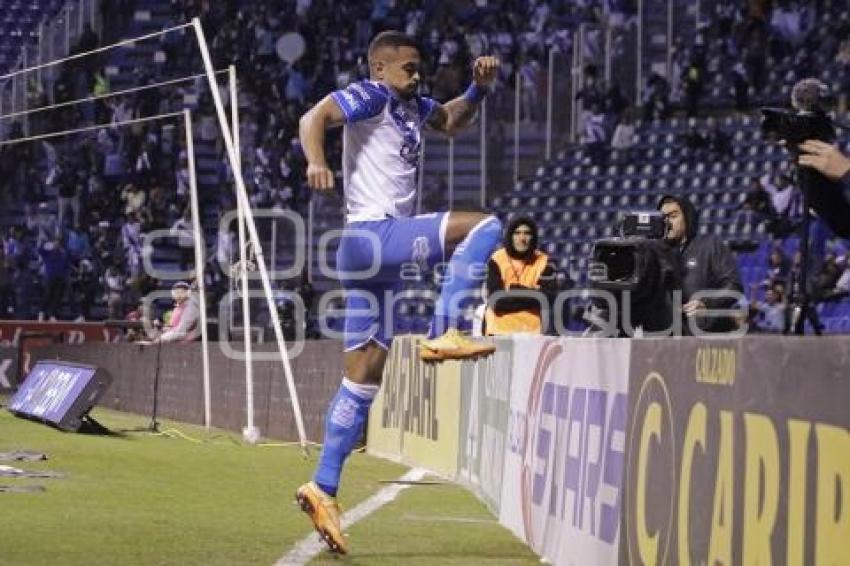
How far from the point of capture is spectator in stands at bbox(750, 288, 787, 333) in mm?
19875

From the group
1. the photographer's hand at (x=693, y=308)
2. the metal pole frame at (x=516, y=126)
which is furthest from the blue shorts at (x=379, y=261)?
the metal pole frame at (x=516, y=126)

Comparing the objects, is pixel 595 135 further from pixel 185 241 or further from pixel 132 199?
pixel 132 199

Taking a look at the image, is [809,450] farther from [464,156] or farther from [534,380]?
[464,156]

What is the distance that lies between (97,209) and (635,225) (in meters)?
21.9

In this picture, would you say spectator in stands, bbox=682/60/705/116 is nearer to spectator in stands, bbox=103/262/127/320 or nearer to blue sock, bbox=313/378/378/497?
spectator in stands, bbox=103/262/127/320

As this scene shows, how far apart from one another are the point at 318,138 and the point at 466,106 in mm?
1139

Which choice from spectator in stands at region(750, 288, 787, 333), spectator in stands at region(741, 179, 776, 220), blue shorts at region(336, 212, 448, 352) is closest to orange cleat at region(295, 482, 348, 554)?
blue shorts at region(336, 212, 448, 352)

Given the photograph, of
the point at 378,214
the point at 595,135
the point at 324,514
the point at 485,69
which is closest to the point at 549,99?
the point at 595,135

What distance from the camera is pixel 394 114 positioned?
27.2ft

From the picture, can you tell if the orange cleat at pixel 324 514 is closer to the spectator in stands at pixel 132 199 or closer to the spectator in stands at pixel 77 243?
the spectator in stands at pixel 77 243

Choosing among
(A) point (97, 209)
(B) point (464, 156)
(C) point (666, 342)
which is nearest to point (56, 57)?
(A) point (97, 209)

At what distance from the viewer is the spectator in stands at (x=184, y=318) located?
21703mm

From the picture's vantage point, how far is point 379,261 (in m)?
7.99

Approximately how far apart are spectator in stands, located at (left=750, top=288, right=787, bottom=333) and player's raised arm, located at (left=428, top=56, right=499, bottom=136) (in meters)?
11.4
